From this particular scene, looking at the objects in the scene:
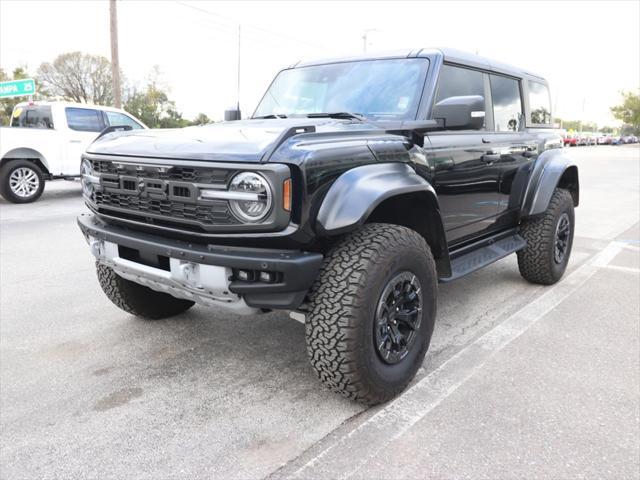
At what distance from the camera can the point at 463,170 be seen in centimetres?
358

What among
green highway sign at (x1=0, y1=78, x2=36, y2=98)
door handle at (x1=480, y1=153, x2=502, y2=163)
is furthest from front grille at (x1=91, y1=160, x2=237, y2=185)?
green highway sign at (x1=0, y1=78, x2=36, y2=98)

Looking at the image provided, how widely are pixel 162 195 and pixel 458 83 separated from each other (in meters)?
2.23

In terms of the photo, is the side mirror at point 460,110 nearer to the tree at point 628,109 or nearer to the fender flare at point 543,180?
the fender flare at point 543,180

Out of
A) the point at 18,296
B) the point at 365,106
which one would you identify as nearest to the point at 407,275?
the point at 365,106

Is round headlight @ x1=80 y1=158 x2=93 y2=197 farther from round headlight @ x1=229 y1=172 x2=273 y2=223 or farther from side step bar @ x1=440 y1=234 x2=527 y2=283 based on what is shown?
side step bar @ x1=440 y1=234 x2=527 y2=283

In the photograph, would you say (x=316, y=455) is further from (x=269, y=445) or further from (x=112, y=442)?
(x=112, y=442)

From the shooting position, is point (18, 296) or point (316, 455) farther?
point (18, 296)

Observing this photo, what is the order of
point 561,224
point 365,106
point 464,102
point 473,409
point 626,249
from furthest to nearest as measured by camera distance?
1. point 626,249
2. point 561,224
3. point 365,106
4. point 464,102
5. point 473,409

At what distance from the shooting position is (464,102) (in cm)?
299

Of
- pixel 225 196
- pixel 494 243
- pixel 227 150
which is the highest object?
pixel 227 150

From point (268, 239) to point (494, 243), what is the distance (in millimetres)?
2512

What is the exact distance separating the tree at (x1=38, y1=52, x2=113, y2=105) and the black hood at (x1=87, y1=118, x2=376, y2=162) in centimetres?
5183

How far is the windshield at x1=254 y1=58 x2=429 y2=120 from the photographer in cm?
340

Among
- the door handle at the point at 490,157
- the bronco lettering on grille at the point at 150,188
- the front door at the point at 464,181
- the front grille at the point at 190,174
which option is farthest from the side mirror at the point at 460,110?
the bronco lettering on grille at the point at 150,188
